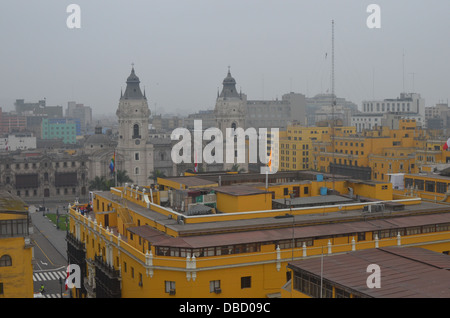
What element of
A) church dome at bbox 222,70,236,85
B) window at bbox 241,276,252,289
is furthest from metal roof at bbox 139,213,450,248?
church dome at bbox 222,70,236,85

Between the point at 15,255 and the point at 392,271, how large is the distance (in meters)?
22.3

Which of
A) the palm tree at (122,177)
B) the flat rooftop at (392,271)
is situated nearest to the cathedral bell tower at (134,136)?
the palm tree at (122,177)

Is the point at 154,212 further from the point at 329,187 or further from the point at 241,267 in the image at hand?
the point at 329,187

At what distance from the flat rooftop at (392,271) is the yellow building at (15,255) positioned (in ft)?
56.0

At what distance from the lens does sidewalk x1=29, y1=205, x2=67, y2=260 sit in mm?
77981

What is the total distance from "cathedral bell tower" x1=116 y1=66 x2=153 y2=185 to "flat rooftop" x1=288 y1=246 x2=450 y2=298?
94566 millimetres

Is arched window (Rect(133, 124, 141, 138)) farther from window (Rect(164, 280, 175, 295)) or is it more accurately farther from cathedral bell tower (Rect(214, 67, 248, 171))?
window (Rect(164, 280, 175, 295))

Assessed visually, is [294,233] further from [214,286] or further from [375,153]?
[375,153]

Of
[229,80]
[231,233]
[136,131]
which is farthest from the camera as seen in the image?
[229,80]

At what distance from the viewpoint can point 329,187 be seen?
52.2 metres

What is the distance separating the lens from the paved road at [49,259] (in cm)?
6025

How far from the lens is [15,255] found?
38.6 meters

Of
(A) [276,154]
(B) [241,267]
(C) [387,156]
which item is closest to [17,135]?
(A) [276,154]

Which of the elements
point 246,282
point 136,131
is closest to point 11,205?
point 246,282
